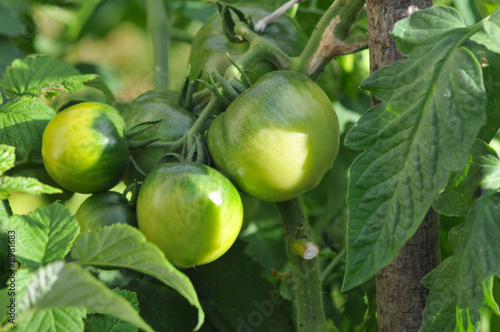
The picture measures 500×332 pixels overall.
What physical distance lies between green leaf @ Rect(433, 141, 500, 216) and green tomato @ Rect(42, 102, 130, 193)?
0.34 meters

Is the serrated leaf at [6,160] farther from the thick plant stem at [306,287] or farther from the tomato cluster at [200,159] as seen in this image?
the thick plant stem at [306,287]

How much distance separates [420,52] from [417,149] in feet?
0.31

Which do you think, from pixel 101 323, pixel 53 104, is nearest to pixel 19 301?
pixel 101 323

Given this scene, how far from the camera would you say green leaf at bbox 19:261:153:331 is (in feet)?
1.21

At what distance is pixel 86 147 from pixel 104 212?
0.23 feet

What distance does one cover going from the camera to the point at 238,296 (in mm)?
792

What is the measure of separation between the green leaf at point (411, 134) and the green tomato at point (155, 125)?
22cm

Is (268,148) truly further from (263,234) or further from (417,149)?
(263,234)

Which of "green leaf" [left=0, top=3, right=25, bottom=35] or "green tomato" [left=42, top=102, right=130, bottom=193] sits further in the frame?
"green leaf" [left=0, top=3, right=25, bottom=35]

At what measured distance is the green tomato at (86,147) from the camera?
0.57m

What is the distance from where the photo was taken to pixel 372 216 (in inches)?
19.2

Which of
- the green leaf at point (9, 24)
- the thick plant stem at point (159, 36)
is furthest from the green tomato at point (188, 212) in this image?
the green leaf at point (9, 24)

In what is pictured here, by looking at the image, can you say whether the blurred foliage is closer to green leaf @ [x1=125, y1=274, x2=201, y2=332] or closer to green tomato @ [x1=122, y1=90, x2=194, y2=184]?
green leaf @ [x1=125, y1=274, x2=201, y2=332]

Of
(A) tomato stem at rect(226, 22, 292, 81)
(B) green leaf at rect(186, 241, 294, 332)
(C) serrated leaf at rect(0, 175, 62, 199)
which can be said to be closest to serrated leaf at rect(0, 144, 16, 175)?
(C) serrated leaf at rect(0, 175, 62, 199)
